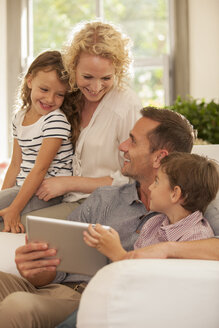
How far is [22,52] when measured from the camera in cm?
586

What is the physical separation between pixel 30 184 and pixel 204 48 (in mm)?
3217

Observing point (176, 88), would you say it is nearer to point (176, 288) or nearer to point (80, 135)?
point (80, 135)

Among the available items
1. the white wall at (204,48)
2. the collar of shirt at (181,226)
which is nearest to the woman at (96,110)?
the collar of shirt at (181,226)

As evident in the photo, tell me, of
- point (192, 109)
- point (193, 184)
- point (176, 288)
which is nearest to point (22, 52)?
point (192, 109)

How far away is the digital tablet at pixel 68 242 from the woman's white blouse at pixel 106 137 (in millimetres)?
858

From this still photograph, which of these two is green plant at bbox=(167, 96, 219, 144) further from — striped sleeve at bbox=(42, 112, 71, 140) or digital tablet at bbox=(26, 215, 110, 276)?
digital tablet at bbox=(26, 215, 110, 276)

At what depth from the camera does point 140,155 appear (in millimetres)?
2066

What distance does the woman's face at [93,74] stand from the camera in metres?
2.39

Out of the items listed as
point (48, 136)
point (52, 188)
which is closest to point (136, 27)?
point (48, 136)

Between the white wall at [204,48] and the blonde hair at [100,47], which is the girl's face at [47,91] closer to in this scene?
the blonde hair at [100,47]

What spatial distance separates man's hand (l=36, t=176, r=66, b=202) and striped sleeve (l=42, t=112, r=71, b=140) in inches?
7.9

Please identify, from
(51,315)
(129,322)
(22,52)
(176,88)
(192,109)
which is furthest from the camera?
(22,52)

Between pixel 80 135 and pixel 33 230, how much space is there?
101 cm

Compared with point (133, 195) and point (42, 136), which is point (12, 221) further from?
point (133, 195)
